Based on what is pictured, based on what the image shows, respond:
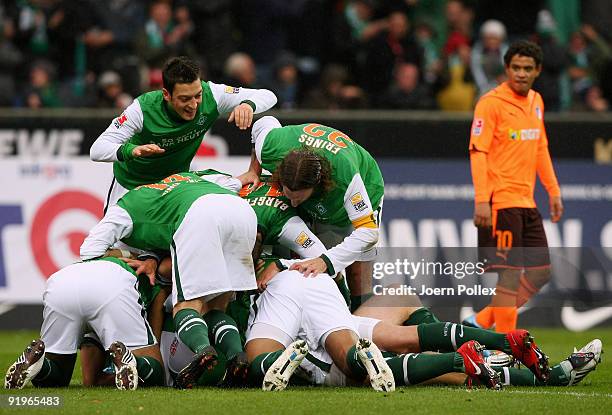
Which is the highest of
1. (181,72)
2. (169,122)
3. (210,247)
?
(181,72)

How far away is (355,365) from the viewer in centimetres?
734

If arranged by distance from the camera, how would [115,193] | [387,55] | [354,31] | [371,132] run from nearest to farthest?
1. [115,193]
2. [371,132]
3. [387,55]
4. [354,31]

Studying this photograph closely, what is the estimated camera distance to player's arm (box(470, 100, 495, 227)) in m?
10.1

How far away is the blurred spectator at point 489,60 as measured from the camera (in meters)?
14.8

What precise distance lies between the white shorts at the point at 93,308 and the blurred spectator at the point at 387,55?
8.04m

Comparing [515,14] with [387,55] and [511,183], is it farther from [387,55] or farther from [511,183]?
[511,183]

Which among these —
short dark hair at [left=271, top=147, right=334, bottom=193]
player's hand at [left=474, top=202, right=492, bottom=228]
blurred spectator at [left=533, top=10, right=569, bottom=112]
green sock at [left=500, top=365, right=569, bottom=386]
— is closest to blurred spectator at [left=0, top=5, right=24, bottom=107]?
blurred spectator at [left=533, top=10, right=569, bottom=112]

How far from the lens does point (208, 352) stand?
23.2 ft

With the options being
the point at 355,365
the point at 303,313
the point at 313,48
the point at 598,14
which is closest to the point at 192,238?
the point at 303,313

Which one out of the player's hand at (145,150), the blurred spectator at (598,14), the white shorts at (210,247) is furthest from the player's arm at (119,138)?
the blurred spectator at (598,14)

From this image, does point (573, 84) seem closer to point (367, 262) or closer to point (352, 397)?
point (367, 262)

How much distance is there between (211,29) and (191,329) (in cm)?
863

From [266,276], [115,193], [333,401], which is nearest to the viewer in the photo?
[333,401]

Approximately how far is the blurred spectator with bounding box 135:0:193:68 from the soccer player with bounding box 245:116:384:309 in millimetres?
5781
